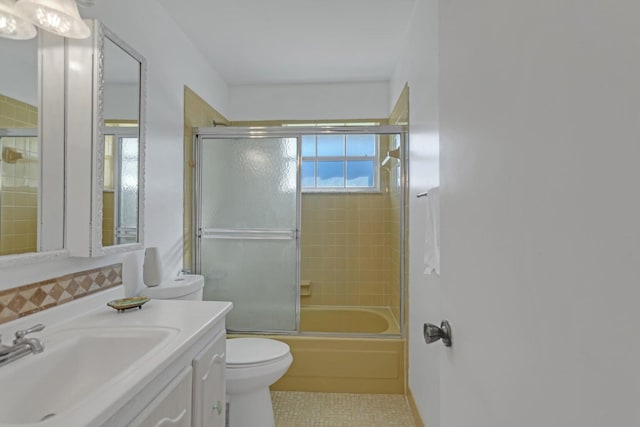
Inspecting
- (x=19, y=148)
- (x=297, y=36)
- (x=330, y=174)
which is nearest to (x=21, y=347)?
(x=19, y=148)

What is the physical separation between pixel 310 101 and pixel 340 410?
8.78 feet

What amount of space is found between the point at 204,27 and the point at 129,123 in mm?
1117

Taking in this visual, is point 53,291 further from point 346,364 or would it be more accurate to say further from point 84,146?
point 346,364

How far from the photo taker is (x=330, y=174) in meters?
3.57

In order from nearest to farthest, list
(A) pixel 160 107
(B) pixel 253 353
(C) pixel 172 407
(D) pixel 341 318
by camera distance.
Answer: (C) pixel 172 407 → (B) pixel 253 353 → (A) pixel 160 107 → (D) pixel 341 318

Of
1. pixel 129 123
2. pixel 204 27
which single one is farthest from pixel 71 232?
pixel 204 27

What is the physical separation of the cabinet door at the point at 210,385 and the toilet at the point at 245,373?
33 cm

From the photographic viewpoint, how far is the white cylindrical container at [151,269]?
1803mm

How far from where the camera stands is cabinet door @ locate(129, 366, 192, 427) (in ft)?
2.97

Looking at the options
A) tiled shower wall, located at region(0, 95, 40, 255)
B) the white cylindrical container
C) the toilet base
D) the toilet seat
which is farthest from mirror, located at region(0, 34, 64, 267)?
the toilet base

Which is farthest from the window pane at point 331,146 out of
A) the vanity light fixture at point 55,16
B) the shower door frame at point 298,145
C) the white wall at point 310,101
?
the vanity light fixture at point 55,16

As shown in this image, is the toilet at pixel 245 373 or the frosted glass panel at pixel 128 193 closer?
the frosted glass panel at pixel 128 193

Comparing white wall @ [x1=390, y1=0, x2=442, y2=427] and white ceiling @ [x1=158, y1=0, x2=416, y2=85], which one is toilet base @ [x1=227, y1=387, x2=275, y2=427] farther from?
white ceiling @ [x1=158, y1=0, x2=416, y2=85]

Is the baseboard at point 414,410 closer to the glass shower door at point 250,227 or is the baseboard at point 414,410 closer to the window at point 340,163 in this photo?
the glass shower door at point 250,227
